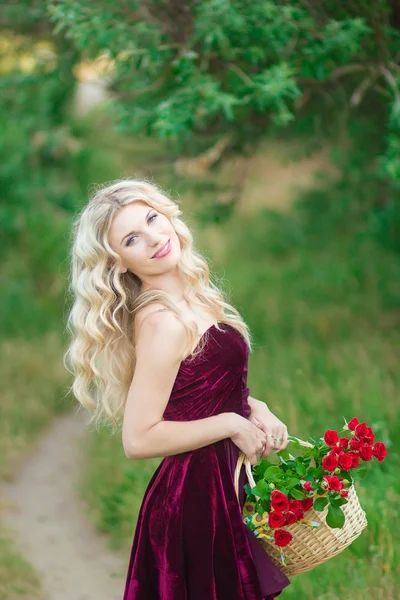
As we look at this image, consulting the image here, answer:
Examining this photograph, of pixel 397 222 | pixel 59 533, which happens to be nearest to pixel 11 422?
pixel 59 533

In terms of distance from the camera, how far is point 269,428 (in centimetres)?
235

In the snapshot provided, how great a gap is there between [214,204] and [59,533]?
95.9 inches

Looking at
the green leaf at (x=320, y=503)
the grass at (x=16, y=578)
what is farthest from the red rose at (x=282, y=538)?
the grass at (x=16, y=578)

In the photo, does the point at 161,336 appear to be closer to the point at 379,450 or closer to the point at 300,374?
the point at 379,450

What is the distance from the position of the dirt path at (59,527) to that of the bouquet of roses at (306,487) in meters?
1.86

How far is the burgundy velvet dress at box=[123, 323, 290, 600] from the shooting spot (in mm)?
2219

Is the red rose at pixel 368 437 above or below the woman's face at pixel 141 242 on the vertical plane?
below

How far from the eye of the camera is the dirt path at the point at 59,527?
12.9 ft

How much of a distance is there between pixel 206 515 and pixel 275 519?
0.72 feet

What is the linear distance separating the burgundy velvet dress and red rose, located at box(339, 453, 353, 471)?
0.31 m

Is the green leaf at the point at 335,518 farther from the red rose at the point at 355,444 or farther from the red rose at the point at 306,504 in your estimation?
the red rose at the point at 355,444

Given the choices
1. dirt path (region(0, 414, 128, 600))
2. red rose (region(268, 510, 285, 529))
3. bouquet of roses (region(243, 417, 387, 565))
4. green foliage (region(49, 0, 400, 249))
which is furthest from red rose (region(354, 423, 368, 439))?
dirt path (region(0, 414, 128, 600))

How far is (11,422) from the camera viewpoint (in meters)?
5.78

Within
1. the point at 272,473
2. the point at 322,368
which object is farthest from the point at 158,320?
the point at 322,368
